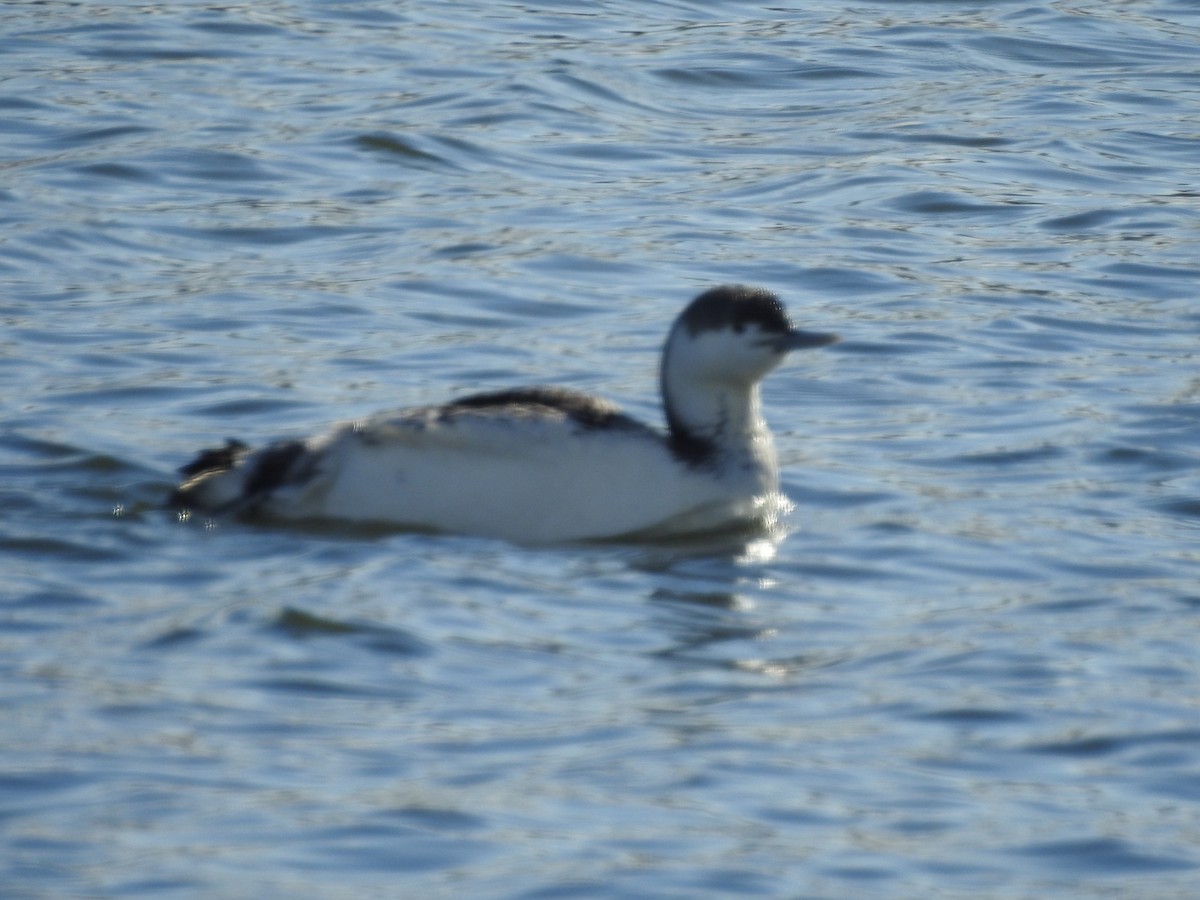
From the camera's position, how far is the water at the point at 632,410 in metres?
5.74

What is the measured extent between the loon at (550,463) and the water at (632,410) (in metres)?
0.15

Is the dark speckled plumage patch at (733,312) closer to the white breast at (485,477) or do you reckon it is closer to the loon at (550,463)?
the loon at (550,463)

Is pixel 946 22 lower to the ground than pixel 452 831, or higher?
higher

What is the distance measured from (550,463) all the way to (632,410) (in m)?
1.93

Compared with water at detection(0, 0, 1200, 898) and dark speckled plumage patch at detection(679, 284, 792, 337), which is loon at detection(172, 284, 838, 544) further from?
water at detection(0, 0, 1200, 898)

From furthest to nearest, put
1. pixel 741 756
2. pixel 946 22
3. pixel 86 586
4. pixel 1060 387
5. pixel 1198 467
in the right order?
pixel 946 22, pixel 1060 387, pixel 1198 467, pixel 86 586, pixel 741 756

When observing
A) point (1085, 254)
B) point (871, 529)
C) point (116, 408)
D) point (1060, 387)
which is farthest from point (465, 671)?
point (1085, 254)

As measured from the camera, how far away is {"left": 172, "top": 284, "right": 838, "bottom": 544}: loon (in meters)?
8.00

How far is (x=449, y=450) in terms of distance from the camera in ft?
26.2

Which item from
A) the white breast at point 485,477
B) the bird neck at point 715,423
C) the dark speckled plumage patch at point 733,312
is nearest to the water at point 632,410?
the white breast at point 485,477

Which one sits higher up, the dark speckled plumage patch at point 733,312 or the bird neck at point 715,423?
the dark speckled plumage patch at point 733,312

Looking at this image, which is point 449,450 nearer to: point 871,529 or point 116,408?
point 871,529

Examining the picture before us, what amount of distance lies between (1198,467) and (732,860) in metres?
4.10

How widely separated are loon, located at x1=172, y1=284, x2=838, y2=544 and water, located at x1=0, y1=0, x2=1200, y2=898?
15cm
